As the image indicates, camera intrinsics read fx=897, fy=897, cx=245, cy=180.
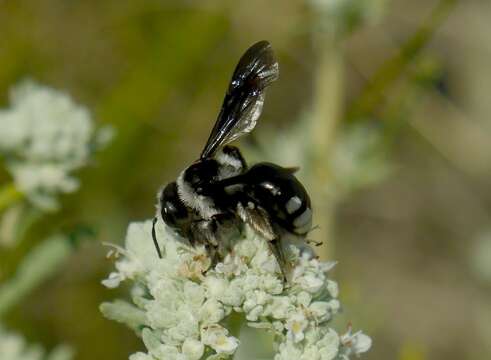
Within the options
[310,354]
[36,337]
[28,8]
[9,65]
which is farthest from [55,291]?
[310,354]

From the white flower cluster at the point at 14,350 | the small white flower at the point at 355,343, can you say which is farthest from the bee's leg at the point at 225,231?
the white flower cluster at the point at 14,350

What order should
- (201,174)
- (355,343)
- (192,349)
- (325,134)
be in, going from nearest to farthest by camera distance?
(192,349)
(355,343)
(201,174)
(325,134)

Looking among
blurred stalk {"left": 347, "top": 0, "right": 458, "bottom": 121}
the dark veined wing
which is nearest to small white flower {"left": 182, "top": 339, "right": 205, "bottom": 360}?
the dark veined wing

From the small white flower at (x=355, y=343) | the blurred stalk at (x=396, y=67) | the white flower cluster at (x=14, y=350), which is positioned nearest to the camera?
the small white flower at (x=355, y=343)

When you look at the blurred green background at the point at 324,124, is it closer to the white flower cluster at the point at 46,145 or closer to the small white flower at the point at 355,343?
the white flower cluster at the point at 46,145

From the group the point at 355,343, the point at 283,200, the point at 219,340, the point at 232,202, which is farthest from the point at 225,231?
the point at 355,343

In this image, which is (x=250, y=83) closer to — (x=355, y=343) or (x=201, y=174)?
(x=201, y=174)
